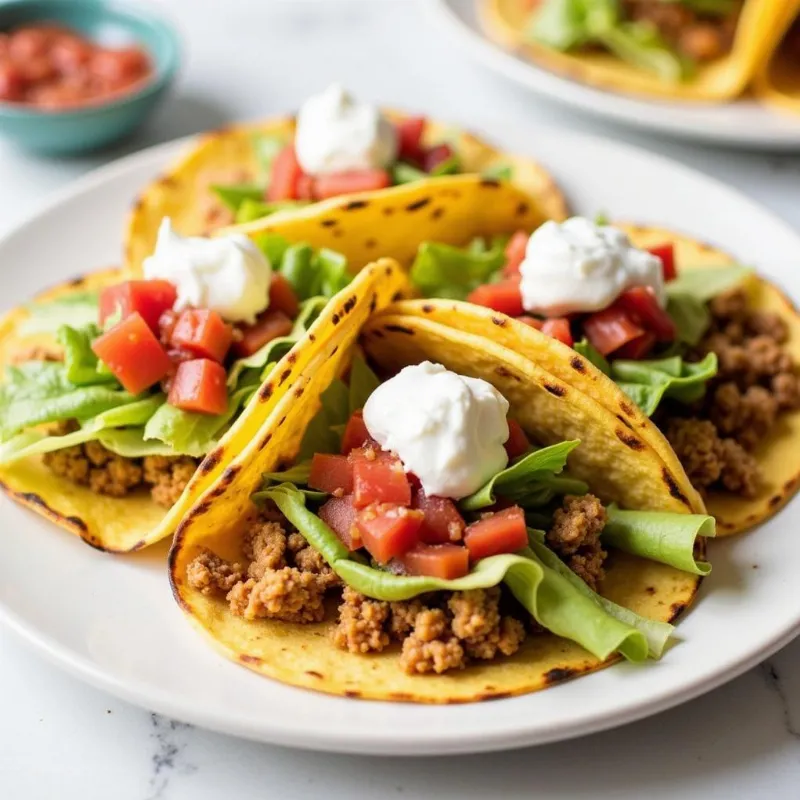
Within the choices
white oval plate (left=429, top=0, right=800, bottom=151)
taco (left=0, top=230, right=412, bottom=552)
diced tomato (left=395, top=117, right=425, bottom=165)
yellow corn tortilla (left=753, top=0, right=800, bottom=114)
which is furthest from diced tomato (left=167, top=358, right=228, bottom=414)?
yellow corn tortilla (left=753, top=0, right=800, bottom=114)

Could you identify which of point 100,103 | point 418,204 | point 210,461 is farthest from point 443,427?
point 100,103

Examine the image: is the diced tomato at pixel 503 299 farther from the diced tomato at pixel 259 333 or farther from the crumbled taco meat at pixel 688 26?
the crumbled taco meat at pixel 688 26

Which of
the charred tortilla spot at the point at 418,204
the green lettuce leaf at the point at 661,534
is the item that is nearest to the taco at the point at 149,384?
the charred tortilla spot at the point at 418,204

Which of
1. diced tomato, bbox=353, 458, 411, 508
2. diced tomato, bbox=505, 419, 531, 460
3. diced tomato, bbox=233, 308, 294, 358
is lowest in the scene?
diced tomato, bbox=233, 308, 294, 358

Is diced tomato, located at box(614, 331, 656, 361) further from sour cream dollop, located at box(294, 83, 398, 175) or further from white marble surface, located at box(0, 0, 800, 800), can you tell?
sour cream dollop, located at box(294, 83, 398, 175)

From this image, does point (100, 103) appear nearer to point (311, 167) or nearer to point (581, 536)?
point (311, 167)

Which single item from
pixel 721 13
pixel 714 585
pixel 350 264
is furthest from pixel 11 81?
pixel 714 585
